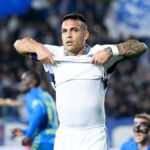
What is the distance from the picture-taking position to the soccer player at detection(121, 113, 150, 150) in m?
6.73

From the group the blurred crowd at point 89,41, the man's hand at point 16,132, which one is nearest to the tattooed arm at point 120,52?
the man's hand at point 16,132

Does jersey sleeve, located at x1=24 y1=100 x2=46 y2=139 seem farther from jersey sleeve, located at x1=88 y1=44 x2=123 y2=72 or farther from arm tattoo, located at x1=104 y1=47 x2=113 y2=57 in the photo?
arm tattoo, located at x1=104 y1=47 x2=113 y2=57

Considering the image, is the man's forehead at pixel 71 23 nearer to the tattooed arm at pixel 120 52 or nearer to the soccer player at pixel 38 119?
the tattooed arm at pixel 120 52

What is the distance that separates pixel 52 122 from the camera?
7.74m

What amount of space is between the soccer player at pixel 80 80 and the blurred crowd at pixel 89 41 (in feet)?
22.5

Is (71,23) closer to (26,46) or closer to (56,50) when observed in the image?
(56,50)

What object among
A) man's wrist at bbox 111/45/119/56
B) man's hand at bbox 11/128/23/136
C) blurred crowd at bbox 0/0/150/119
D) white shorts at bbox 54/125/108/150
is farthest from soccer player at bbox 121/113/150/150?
blurred crowd at bbox 0/0/150/119

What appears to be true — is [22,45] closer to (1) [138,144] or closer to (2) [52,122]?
(1) [138,144]

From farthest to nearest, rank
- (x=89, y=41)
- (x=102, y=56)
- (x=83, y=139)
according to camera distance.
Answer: (x=89, y=41), (x=83, y=139), (x=102, y=56)

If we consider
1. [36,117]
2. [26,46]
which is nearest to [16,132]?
[36,117]

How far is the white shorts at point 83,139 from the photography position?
521cm

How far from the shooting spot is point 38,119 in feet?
24.7

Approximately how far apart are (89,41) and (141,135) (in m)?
5.97

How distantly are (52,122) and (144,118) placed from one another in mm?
1244
